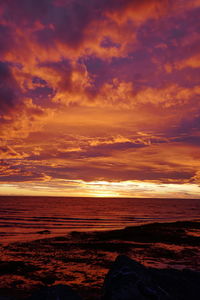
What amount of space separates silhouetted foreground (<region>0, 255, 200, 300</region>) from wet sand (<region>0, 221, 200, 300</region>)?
217 centimetres

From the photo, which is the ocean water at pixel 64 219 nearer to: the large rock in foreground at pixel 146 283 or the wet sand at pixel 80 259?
the wet sand at pixel 80 259

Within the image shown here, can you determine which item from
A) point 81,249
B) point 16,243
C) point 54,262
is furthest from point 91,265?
point 16,243

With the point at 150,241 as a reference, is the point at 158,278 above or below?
above

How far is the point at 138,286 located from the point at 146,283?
333 mm

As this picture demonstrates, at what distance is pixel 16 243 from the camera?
18.5 m

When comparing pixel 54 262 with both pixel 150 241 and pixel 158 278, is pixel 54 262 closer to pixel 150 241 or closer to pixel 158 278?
pixel 158 278

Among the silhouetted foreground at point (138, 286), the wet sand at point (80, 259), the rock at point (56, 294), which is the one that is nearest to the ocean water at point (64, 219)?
the wet sand at point (80, 259)

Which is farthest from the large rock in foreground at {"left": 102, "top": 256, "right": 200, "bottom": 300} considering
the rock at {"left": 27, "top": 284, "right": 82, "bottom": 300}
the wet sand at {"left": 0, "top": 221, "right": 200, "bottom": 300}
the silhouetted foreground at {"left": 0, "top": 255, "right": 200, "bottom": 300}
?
the wet sand at {"left": 0, "top": 221, "right": 200, "bottom": 300}

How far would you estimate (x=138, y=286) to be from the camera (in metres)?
6.80

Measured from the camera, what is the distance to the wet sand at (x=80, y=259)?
9.97 meters

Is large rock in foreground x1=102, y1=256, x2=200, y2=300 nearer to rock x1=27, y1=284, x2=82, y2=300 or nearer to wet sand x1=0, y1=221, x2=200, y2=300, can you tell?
rock x1=27, y1=284, x2=82, y2=300

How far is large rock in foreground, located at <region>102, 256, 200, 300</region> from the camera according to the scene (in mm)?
6609

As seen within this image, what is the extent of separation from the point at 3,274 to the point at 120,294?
23.1 ft

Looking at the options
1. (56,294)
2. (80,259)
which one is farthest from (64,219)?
(56,294)
